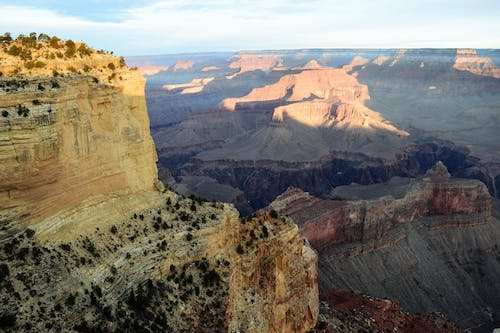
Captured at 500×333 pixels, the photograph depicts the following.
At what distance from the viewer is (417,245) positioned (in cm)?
6250

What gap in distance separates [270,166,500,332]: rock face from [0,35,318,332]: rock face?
96.2ft

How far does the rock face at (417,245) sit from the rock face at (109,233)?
29.3 meters

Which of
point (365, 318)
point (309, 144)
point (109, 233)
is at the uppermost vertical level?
point (109, 233)

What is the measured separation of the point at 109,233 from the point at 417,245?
166 ft

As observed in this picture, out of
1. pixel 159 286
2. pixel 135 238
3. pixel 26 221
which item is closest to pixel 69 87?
pixel 26 221

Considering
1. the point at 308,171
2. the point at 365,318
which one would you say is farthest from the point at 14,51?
the point at 308,171

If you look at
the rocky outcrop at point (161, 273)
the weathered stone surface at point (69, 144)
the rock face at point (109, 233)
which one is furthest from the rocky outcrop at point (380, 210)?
the weathered stone surface at point (69, 144)

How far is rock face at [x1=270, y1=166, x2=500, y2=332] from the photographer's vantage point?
55.0m

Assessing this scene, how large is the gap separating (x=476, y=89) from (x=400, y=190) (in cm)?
15278

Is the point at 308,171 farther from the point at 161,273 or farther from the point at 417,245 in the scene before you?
the point at 161,273

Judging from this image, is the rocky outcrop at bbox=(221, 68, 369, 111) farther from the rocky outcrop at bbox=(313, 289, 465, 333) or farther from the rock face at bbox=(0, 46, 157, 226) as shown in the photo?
the rock face at bbox=(0, 46, 157, 226)

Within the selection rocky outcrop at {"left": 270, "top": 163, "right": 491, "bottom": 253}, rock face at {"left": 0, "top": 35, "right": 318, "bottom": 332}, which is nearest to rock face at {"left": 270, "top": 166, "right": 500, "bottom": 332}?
rocky outcrop at {"left": 270, "top": 163, "right": 491, "bottom": 253}

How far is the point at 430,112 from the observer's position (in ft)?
604

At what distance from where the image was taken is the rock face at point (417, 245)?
55000mm
